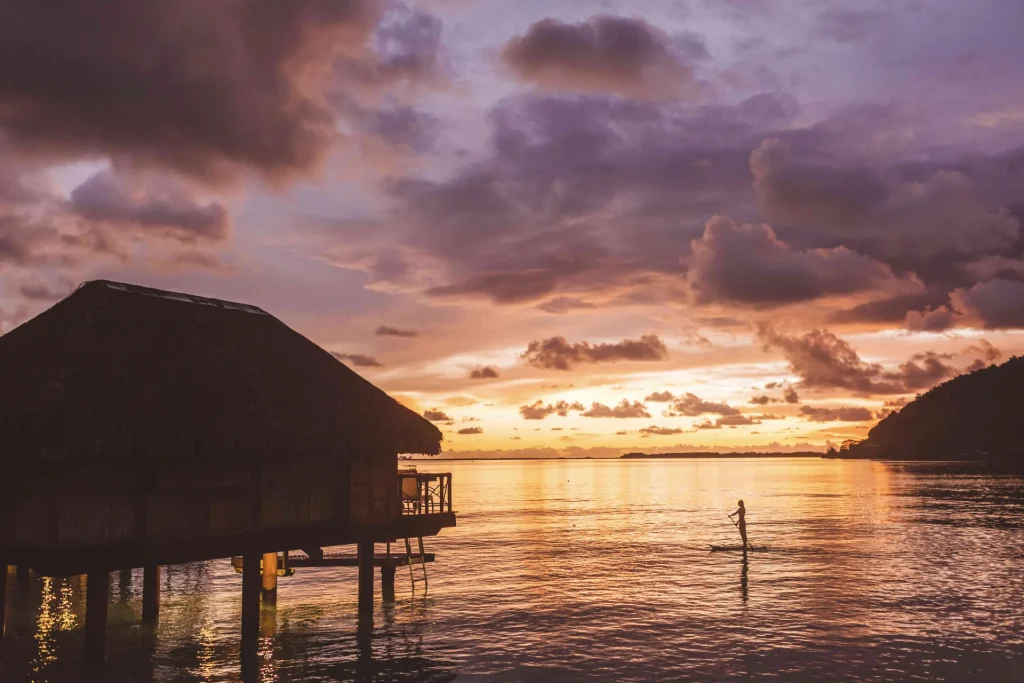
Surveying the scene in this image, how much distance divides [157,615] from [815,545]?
3779cm

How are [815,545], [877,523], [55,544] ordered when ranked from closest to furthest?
[55,544] → [815,545] → [877,523]

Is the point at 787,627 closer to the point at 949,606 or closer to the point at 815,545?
the point at 949,606

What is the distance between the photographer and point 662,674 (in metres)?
19.2

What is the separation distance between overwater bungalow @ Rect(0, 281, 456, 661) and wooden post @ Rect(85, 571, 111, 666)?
0.05 m

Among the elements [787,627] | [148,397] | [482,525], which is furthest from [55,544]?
[482,525]

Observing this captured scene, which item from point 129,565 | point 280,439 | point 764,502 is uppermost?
point 280,439

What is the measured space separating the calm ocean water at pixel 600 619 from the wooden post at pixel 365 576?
754 millimetres

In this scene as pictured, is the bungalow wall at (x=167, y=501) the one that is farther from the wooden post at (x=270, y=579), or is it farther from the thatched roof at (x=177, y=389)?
the wooden post at (x=270, y=579)

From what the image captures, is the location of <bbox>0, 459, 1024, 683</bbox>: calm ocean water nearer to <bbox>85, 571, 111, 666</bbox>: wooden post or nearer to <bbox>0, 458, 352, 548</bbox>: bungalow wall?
<bbox>85, 571, 111, 666</bbox>: wooden post

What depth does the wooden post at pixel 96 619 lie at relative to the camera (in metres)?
17.2

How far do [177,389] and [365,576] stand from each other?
9.45 meters

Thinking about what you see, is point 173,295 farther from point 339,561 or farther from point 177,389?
point 339,561

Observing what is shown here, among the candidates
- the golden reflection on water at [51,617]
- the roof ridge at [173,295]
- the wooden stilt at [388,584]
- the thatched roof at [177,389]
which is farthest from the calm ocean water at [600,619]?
the roof ridge at [173,295]

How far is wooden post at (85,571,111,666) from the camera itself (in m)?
17.2
